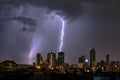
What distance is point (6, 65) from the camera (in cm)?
16700

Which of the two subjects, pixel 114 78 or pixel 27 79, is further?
pixel 27 79

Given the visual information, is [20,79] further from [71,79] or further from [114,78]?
[114,78]

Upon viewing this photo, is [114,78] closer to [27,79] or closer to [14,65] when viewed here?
[27,79]

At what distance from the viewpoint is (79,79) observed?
106m

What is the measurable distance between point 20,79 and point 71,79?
48.8 ft

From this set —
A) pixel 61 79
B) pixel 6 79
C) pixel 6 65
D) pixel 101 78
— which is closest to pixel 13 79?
pixel 6 79

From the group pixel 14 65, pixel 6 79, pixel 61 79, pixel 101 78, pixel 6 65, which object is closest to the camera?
pixel 101 78

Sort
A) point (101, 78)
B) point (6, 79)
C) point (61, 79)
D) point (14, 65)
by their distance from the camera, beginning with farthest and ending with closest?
1. point (14, 65)
2. point (61, 79)
3. point (6, 79)
4. point (101, 78)

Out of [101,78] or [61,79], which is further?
[61,79]

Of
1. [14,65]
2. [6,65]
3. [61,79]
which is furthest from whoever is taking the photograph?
[14,65]

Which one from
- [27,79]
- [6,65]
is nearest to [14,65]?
[6,65]

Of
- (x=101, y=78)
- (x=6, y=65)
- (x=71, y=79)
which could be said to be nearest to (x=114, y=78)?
(x=101, y=78)

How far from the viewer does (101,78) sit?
273ft

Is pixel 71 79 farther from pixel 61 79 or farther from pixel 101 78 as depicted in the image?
pixel 101 78
